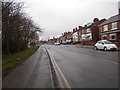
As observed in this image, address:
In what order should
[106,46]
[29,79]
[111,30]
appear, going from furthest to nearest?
[111,30]
[106,46]
[29,79]

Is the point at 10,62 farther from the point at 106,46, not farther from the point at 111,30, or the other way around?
the point at 111,30

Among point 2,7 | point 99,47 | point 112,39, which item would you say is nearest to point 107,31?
point 112,39

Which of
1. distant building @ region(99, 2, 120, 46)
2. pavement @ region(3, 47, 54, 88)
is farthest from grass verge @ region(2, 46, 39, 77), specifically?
distant building @ region(99, 2, 120, 46)

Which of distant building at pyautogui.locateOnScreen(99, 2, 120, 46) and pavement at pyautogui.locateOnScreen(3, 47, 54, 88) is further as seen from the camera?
distant building at pyautogui.locateOnScreen(99, 2, 120, 46)

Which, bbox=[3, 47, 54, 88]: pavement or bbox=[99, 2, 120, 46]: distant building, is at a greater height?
bbox=[99, 2, 120, 46]: distant building

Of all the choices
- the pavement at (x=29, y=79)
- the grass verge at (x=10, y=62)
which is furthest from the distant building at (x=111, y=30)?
the pavement at (x=29, y=79)

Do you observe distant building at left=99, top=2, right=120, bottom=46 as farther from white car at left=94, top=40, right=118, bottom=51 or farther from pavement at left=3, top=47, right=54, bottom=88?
pavement at left=3, top=47, right=54, bottom=88

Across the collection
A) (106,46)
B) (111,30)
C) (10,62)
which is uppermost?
(111,30)

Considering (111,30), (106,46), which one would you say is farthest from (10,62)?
(111,30)

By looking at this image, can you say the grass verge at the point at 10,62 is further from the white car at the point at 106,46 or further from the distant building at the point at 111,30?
the distant building at the point at 111,30

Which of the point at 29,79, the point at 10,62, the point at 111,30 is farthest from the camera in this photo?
the point at 111,30

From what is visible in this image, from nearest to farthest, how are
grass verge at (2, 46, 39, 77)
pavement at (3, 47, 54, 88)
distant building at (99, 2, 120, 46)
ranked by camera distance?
pavement at (3, 47, 54, 88) → grass verge at (2, 46, 39, 77) → distant building at (99, 2, 120, 46)

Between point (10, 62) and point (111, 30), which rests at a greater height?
point (111, 30)

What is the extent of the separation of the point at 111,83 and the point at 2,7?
449 inches
